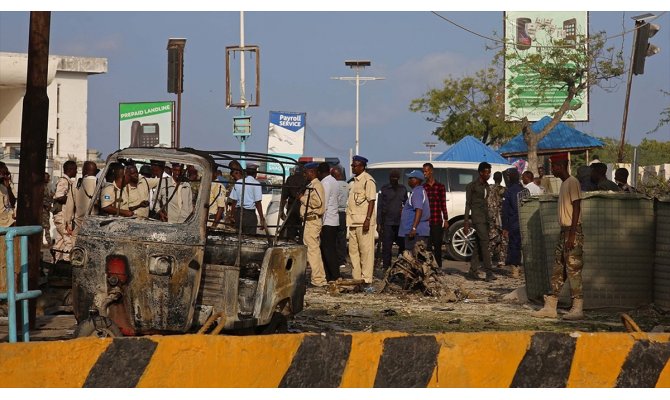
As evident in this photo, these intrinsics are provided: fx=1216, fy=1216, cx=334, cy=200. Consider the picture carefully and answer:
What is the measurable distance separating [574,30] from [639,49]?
1207cm

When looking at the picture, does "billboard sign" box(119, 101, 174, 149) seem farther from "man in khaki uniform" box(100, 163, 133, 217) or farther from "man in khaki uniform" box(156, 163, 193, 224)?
"man in khaki uniform" box(100, 163, 133, 217)

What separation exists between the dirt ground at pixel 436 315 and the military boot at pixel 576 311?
0.11 metres

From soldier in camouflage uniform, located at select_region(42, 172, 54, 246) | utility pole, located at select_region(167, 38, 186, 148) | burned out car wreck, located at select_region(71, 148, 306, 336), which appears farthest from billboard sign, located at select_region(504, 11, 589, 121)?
burned out car wreck, located at select_region(71, 148, 306, 336)

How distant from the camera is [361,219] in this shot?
15.9 metres

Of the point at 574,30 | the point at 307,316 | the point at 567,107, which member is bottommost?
the point at 307,316

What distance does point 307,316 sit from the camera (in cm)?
1269

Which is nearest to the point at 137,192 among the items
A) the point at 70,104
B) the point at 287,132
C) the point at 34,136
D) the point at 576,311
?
the point at 34,136

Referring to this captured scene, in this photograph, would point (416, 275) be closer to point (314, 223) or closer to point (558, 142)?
point (314, 223)

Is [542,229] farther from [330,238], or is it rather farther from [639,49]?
[639,49]

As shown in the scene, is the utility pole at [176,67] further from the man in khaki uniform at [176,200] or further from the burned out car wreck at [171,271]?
the burned out car wreck at [171,271]

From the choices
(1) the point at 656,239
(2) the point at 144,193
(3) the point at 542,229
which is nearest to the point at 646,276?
(1) the point at 656,239

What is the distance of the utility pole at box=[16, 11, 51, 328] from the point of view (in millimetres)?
10203

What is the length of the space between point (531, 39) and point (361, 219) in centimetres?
2585

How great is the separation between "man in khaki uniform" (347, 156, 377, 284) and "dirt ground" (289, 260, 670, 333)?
17.9 inches
